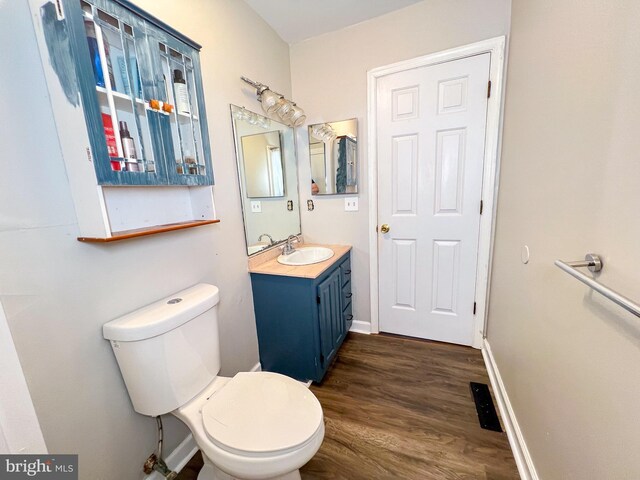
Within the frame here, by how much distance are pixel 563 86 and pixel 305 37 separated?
69.6 inches

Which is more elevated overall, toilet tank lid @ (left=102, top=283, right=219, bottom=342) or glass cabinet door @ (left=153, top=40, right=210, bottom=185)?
glass cabinet door @ (left=153, top=40, right=210, bottom=185)

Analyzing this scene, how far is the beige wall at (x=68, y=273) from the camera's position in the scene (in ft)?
2.38

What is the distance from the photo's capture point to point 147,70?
3.20ft

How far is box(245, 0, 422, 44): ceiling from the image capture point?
1.62m

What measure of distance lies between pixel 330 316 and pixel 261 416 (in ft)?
2.83

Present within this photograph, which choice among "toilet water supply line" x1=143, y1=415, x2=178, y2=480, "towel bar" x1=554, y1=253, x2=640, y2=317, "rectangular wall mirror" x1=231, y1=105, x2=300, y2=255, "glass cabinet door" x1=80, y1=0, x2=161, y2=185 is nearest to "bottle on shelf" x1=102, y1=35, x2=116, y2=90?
"glass cabinet door" x1=80, y1=0, x2=161, y2=185

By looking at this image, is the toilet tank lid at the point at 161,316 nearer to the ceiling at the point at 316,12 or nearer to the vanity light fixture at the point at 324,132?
the vanity light fixture at the point at 324,132

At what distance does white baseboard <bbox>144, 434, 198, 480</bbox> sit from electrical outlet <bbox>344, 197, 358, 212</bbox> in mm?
1752

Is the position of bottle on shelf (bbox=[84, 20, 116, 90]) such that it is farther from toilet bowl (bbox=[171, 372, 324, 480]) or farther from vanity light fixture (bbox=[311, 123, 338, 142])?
vanity light fixture (bbox=[311, 123, 338, 142])

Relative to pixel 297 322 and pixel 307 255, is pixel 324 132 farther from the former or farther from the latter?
pixel 297 322

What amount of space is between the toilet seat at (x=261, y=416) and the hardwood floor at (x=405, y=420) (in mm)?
473

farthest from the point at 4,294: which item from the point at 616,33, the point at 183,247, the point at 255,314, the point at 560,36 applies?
the point at 560,36

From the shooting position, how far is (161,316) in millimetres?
963

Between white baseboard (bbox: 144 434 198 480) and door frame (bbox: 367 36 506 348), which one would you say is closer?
white baseboard (bbox: 144 434 198 480)
